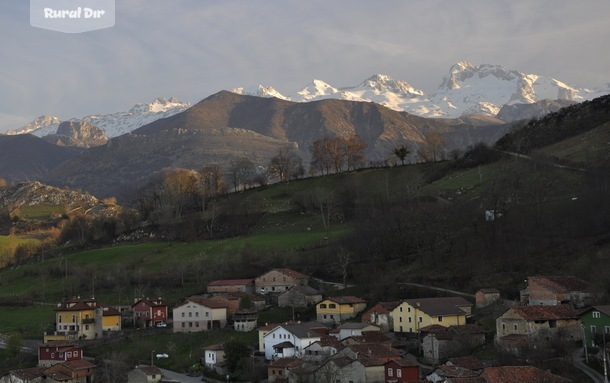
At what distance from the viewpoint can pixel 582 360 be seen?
50.5 m

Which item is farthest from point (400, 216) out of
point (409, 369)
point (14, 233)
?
point (14, 233)

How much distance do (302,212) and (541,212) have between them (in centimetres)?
4277

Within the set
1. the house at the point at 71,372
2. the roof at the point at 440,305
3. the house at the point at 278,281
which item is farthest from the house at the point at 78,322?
the roof at the point at 440,305

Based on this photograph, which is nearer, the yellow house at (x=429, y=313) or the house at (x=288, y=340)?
the house at (x=288, y=340)

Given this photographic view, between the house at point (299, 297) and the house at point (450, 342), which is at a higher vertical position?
the house at point (299, 297)

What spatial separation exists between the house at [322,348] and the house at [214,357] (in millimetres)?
6558

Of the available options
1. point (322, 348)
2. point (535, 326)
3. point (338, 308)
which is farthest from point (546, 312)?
point (338, 308)

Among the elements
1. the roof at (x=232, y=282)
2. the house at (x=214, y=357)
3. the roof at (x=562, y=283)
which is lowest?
the house at (x=214, y=357)

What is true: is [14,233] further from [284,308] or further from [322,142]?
[284,308]

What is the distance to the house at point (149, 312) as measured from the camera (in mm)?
79188

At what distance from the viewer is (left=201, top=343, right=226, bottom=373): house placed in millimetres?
63053

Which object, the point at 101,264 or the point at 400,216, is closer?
the point at 400,216

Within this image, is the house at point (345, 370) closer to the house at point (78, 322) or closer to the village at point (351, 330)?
the village at point (351, 330)

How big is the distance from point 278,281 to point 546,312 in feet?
110
